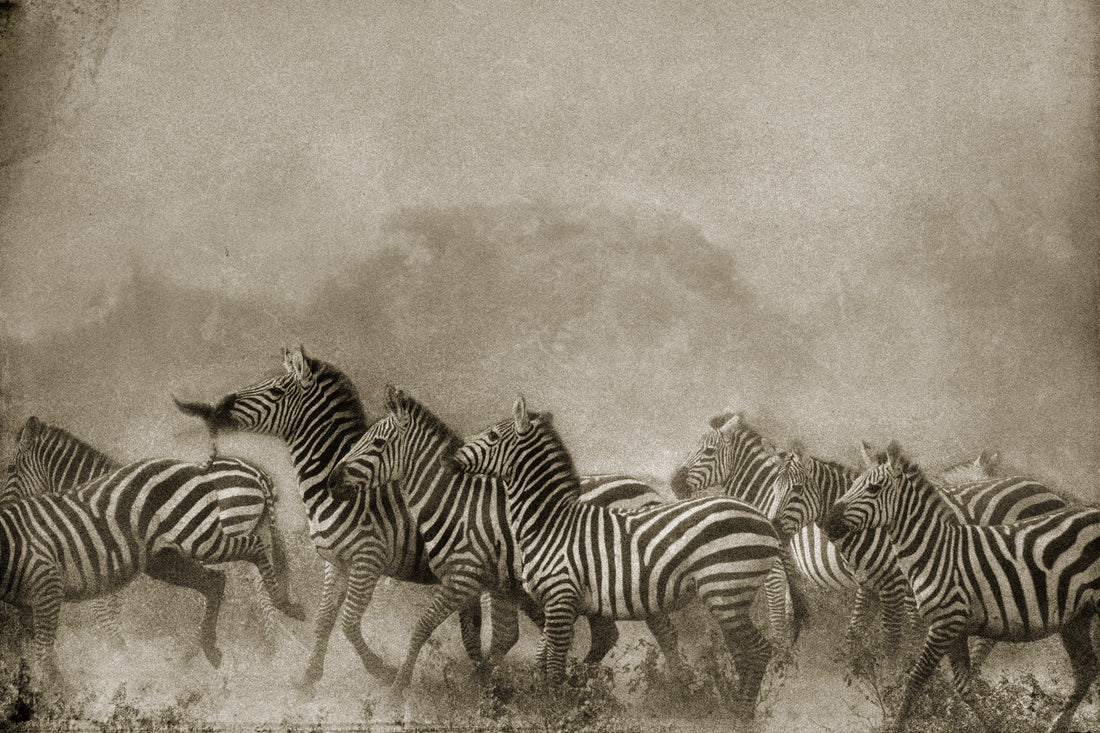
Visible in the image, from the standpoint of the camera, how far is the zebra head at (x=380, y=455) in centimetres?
588

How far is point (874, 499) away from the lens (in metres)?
5.75

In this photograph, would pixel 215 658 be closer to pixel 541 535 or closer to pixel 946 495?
pixel 541 535

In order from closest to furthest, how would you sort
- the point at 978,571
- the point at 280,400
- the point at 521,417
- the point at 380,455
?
1. the point at 978,571
2. the point at 521,417
3. the point at 380,455
4. the point at 280,400

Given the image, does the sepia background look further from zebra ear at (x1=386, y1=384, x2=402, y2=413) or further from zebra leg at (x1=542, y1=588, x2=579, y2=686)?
zebra leg at (x1=542, y1=588, x2=579, y2=686)

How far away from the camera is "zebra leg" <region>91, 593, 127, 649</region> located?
6.28m

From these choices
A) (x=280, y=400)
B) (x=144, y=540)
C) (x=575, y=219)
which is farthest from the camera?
(x=575, y=219)

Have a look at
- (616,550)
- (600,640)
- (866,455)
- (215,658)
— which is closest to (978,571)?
(866,455)

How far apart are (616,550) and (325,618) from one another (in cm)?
151

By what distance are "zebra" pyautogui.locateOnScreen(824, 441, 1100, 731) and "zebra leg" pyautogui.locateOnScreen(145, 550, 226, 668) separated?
3058 mm

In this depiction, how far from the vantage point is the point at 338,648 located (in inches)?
243

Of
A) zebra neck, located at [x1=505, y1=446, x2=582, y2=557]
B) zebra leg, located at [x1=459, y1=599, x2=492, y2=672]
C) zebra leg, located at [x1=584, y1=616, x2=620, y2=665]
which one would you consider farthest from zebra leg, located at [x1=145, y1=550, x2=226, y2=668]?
zebra leg, located at [x1=584, y1=616, x2=620, y2=665]

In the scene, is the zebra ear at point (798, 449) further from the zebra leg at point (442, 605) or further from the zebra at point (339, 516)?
→ the zebra leg at point (442, 605)

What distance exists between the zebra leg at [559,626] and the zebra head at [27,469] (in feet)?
8.84

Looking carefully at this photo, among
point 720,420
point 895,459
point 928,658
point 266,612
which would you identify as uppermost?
point 720,420
